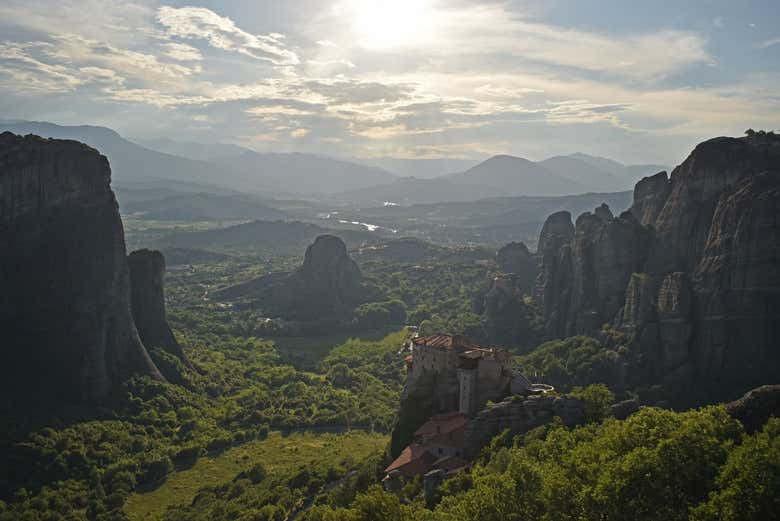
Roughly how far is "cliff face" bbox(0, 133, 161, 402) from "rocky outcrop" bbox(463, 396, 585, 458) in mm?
57919

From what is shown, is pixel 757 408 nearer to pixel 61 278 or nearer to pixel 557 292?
pixel 61 278

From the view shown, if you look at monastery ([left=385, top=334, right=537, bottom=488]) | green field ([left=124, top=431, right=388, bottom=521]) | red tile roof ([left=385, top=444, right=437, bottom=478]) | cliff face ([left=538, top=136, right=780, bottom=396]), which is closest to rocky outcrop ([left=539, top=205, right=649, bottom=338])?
cliff face ([left=538, top=136, right=780, bottom=396])

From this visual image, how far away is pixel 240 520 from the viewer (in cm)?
6769

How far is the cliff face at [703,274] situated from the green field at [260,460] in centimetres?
4584

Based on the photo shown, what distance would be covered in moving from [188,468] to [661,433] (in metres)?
67.4

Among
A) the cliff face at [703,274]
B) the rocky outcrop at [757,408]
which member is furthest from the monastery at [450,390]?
the cliff face at [703,274]

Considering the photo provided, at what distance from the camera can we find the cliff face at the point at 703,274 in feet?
285

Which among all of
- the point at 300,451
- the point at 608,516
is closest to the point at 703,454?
the point at 608,516

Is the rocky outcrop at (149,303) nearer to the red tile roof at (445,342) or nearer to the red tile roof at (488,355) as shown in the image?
the red tile roof at (445,342)

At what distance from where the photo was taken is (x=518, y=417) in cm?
6362

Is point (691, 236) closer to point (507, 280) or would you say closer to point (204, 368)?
point (507, 280)

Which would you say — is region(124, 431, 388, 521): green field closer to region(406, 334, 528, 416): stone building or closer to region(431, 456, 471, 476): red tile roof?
region(406, 334, 528, 416): stone building

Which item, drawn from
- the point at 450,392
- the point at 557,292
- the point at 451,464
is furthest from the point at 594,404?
the point at 557,292

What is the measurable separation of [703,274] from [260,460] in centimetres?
7002
